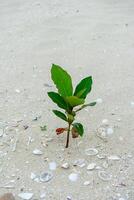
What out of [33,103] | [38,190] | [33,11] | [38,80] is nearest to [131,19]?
[33,11]

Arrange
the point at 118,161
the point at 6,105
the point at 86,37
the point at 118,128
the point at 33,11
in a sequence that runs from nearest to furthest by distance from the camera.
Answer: the point at 118,161 < the point at 118,128 < the point at 6,105 < the point at 86,37 < the point at 33,11

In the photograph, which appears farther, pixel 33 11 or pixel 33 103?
pixel 33 11

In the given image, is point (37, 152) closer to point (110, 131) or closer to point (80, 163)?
point (80, 163)

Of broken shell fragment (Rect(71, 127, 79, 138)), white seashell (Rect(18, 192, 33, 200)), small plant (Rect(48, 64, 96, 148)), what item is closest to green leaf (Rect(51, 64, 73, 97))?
small plant (Rect(48, 64, 96, 148))

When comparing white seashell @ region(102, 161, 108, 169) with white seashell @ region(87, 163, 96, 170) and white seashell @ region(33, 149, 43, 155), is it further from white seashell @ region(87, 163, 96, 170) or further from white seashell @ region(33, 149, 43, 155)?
white seashell @ region(33, 149, 43, 155)

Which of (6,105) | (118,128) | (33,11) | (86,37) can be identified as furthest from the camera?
(33,11)

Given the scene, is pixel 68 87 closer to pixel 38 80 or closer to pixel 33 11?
pixel 38 80

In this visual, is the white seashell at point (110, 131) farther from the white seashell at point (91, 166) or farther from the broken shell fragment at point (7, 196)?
the broken shell fragment at point (7, 196)
